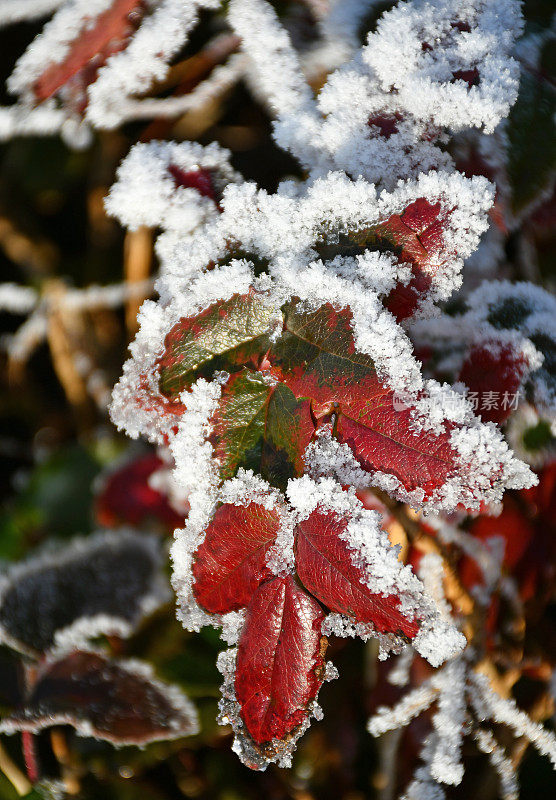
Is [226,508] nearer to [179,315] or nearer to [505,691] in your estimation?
[179,315]


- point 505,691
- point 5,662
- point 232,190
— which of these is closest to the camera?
point 232,190

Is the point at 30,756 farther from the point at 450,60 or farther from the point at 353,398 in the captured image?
the point at 450,60

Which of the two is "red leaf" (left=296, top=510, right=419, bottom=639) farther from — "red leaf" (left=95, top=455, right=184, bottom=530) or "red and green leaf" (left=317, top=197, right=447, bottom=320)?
"red leaf" (left=95, top=455, right=184, bottom=530)

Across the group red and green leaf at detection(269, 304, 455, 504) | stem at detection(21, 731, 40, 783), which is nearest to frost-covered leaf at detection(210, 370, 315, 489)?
red and green leaf at detection(269, 304, 455, 504)

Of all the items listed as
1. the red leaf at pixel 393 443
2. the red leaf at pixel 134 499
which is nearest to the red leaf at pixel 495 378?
the red leaf at pixel 393 443

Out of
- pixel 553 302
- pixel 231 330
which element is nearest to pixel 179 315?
pixel 231 330

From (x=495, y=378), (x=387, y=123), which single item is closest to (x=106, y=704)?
(x=495, y=378)

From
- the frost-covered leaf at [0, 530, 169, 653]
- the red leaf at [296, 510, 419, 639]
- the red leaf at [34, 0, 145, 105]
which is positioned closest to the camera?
the red leaf at [296, 510, 419, 639]
